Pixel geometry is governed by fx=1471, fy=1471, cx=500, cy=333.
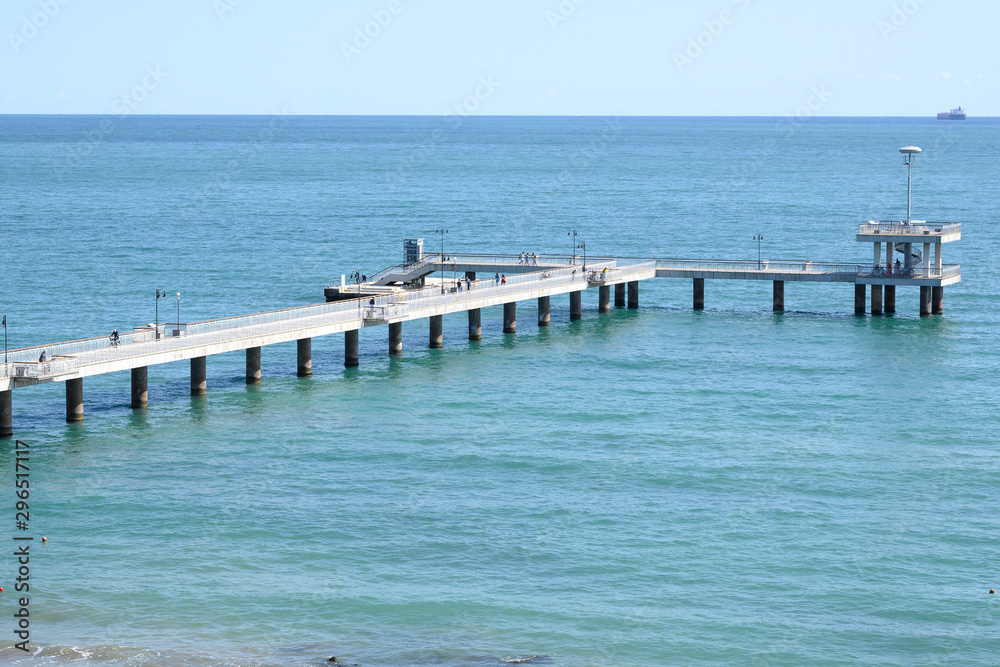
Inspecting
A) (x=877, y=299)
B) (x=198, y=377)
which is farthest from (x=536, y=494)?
(x=877, y=299)

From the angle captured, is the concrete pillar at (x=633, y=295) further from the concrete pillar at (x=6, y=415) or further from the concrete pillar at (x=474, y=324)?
the concrete pillar at (x=6, y=415)

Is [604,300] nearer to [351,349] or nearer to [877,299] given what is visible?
[877,299]

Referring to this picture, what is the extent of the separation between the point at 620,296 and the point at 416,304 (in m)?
22.9

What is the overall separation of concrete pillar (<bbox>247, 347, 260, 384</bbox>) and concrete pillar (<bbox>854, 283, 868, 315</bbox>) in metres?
40.2

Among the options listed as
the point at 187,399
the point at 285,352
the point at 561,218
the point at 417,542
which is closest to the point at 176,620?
the point at 417,542

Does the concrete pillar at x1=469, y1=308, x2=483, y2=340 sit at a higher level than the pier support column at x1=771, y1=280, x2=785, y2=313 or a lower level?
lower

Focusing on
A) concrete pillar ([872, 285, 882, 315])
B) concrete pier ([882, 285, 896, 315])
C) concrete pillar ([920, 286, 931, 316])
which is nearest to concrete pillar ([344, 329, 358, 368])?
concrete pillar ([872, 285, 882, 315])

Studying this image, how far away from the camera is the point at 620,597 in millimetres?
42094

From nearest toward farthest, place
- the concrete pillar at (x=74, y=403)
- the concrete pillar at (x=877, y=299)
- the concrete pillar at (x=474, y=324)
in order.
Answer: the concrete pillar at (x=74, y=403) → the concrete pillar at (x=474, y=324) → the concrete pillar at (x=877, y=299)

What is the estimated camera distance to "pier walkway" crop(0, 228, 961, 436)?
195ft

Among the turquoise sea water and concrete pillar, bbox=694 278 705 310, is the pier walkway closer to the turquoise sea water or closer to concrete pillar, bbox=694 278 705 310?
concrete pillar, bbox=694 278 705 310

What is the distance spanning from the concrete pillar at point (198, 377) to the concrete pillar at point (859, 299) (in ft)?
142

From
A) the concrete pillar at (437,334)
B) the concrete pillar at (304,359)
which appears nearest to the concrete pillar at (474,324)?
the concrete pillar at (437,334)

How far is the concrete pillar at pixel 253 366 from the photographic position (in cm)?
6769
